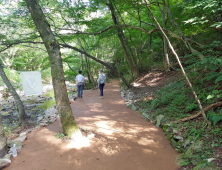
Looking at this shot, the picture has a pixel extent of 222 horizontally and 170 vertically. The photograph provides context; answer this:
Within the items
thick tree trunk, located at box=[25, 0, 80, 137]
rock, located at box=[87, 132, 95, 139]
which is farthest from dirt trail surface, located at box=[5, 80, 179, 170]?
thick tree trunk, located at box=[25, 0, 80, 137]

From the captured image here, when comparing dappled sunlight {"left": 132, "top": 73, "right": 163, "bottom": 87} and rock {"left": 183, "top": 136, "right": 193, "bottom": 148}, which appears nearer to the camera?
rock {"left": 183, "top": 136, "right": 193, "bottom": 148}

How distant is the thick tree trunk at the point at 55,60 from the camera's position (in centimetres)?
354

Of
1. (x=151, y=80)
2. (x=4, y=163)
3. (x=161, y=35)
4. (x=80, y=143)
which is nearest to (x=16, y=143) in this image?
(x=4, y=163)

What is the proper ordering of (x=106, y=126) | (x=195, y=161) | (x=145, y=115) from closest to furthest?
(x=195, y=161)
(x=106, y=126)
(x=145, y=115)

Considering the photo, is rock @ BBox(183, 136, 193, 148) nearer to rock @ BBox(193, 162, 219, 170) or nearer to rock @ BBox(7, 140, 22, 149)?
rock @ BBox(193, 162, 219, 170)

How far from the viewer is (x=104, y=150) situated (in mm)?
3350

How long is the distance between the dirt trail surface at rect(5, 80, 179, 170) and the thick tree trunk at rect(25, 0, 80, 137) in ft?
2.03

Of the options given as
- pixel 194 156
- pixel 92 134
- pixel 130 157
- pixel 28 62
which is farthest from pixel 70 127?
pixel 28 62

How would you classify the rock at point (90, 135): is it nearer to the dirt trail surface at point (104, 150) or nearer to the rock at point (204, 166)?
the dirt trail surface at point (104, 150)

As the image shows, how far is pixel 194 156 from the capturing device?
2656 millimetres

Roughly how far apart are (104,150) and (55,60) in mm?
2477

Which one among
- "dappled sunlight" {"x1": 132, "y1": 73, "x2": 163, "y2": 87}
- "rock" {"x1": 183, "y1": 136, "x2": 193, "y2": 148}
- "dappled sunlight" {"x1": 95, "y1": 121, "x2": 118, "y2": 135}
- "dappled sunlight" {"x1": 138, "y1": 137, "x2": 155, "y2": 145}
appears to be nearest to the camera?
"rock" {"x1": 183, "y1": 136, "x2": 193, "y2": 148}

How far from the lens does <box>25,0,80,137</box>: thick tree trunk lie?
11.6 feet

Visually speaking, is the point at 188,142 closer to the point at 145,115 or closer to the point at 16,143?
the point at 145,115
